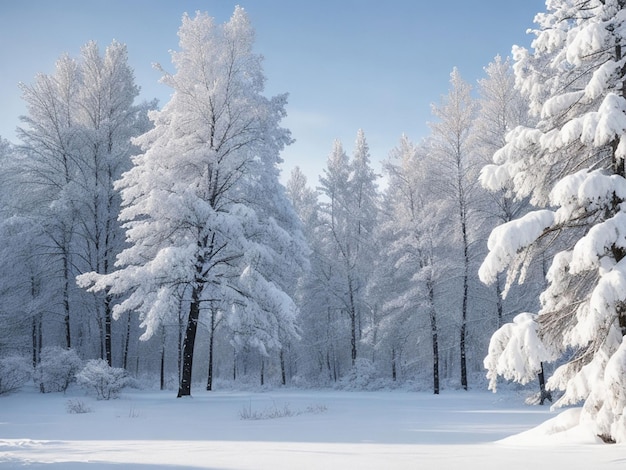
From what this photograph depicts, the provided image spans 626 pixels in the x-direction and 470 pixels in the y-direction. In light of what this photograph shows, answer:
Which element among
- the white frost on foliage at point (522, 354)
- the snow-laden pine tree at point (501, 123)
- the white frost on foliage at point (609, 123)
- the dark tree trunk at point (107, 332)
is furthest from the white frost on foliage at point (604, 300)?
the dark tree trunk at point (107, 332)

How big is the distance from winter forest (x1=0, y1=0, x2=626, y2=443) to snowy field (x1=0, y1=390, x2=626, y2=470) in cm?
104

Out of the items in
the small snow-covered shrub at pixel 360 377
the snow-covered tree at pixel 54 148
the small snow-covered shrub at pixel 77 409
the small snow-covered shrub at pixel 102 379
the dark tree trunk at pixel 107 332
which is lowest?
the small snow-covered shrub at pixel 360 377

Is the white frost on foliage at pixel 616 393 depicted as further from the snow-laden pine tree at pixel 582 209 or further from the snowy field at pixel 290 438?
the snowy field at pixel 290 438

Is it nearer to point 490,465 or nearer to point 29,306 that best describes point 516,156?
point 490,465

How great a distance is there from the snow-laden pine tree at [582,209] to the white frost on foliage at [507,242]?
0.01 metres

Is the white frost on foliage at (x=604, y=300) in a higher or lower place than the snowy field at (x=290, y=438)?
higher

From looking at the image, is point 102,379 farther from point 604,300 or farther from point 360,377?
point 360,377

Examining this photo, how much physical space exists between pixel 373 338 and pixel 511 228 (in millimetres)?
21319

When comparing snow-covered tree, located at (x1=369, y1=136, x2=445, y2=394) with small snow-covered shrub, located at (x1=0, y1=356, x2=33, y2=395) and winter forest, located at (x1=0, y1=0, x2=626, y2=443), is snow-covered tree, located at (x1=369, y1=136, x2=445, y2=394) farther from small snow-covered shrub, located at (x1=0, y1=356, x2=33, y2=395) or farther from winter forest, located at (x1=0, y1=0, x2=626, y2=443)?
small snow-covered shrub, located at (x1=0, y1=356, x2=33, y2=395)

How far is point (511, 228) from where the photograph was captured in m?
6.80

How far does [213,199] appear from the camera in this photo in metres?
16.6

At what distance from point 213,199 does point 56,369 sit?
29.5ft

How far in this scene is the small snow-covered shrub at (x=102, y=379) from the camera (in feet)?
49.8

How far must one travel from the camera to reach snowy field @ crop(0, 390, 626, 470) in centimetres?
557
